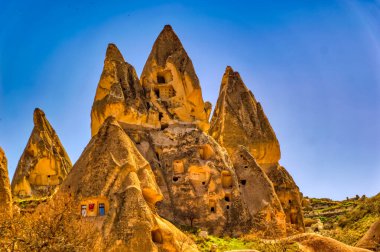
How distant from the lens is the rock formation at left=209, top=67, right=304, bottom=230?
162ft

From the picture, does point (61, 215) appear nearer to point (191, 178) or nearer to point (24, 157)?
point (191, 178)

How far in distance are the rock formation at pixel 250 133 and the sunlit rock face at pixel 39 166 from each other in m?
18.5

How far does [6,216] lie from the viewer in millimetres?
21812

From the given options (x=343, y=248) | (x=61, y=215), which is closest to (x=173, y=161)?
(x=343, y=248)

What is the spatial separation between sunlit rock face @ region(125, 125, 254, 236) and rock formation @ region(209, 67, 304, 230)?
7.21 metres

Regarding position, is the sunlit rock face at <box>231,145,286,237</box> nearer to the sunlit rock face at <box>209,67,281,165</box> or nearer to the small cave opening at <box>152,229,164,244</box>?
the sunlit rock face at <box>209,67,281,165</box>

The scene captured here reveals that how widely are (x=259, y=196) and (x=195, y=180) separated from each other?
5.97 meters

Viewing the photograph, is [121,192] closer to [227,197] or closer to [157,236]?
[157,236]

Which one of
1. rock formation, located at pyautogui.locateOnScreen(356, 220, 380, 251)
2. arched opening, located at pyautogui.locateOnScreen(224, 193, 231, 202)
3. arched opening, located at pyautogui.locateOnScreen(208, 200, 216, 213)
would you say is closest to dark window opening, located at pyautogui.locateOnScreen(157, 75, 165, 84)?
arched opening, located at pyautogui.locateOnScreen(224, 193, 231, 202)

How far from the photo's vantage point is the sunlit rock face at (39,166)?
54.8 metres

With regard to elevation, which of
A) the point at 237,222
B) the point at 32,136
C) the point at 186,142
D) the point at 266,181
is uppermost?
the point at 32,136

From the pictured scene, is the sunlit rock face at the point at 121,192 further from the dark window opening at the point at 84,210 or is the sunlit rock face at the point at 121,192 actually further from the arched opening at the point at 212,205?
the arched opening at the point at 212,205

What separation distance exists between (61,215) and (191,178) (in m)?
20.1

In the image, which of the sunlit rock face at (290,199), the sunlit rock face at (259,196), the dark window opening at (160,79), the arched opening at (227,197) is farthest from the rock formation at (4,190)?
the sunlit rock face at (290,199)
